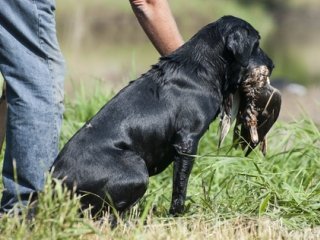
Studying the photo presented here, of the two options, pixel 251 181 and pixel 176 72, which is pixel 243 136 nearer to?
pixel 251 181

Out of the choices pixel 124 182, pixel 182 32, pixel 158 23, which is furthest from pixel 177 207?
pixel 182 32

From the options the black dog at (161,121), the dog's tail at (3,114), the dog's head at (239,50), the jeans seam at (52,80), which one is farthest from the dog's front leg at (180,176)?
the dog's tail at (3,114)

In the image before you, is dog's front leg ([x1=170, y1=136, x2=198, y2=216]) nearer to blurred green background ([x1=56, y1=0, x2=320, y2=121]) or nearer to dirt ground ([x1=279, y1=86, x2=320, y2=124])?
dirt ground ([x1=279, y1=86, x2=320, y2=124])

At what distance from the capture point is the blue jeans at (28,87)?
4770mm

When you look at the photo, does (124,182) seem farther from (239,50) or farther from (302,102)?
(302,102)

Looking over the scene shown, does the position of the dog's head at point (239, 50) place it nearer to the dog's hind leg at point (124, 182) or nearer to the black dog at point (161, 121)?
the black dog at point (161, 121)

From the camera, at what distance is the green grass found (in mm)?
3934

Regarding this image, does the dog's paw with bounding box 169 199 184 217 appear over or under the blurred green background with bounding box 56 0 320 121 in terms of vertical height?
under

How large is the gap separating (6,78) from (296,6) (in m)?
32.3

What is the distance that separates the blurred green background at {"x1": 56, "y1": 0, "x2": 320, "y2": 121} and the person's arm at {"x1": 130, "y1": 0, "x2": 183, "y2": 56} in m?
7.44

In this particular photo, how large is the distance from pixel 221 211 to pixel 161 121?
622mm

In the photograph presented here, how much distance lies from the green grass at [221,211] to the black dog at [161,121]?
0.19m

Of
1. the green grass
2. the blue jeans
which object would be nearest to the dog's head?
the green grass

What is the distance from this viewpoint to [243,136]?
18.0ft
